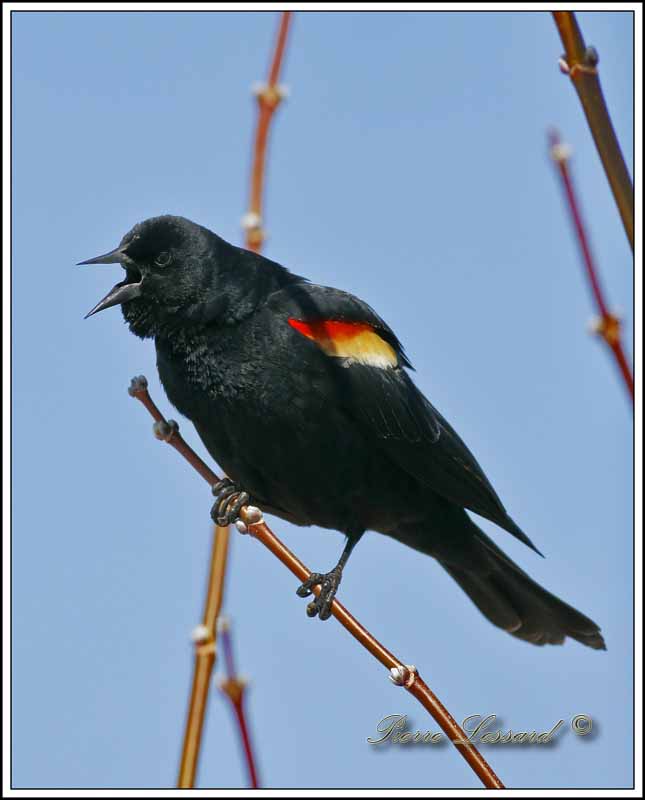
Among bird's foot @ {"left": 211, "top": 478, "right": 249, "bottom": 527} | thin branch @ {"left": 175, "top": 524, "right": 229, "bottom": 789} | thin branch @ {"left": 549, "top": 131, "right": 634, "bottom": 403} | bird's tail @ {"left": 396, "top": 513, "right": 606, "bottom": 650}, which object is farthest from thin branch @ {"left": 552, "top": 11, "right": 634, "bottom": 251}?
bird's tail @ {"left": 396, "top": 513, "right": 606, "bottom": 650}

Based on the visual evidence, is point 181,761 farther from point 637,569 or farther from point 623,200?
point 623,200

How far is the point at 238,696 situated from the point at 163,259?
187cm

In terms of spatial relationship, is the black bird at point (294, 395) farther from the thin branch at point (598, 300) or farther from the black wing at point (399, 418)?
the thin branch at point (598, 300)

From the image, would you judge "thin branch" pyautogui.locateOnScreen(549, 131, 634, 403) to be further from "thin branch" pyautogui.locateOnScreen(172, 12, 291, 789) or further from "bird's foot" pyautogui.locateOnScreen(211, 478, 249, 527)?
"bird's foot" pyautogui.locateOnScreen(211, 478, 249, 527)

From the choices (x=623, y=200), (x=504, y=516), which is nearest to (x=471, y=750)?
(x=623, y=200)

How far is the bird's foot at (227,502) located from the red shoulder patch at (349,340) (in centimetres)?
58

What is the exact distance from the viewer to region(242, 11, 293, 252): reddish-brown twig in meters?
2.54

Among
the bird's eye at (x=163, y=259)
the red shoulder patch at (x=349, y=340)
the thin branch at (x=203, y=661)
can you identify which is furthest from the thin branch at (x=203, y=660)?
the bird's eye at (x=163, y=259)

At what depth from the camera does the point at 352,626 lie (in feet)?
8.16

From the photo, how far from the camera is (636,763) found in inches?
99.3

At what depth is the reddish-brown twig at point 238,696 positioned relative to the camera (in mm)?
1998

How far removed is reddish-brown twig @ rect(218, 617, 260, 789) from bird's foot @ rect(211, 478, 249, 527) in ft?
3.51

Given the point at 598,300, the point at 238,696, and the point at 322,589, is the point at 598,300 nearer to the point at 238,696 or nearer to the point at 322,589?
the point at 238,696

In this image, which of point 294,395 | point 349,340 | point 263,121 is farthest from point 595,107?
point 349,340
